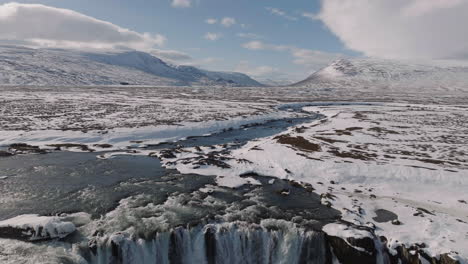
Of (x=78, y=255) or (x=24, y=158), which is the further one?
(x=24, y=158)

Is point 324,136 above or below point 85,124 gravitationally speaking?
above

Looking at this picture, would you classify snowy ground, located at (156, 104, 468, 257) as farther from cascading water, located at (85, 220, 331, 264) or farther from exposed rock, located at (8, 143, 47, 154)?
exposed rock, located at (8, 143, 47, 154)

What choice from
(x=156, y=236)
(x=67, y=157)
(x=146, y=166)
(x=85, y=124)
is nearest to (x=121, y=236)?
(x=156, y=236)

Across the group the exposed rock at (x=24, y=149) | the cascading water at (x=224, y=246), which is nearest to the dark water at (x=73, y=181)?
the exposed rock at (x=24, y=149)

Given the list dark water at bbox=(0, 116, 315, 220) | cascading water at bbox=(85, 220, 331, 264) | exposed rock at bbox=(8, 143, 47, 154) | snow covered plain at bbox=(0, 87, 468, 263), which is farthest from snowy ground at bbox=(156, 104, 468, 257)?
exposed rock at bbox=(8, 143, 47, 154)

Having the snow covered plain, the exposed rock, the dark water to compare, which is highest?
the snow covered plain

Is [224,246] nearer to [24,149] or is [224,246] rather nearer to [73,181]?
[73,181]

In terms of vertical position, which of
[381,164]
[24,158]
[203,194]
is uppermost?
[381,164]

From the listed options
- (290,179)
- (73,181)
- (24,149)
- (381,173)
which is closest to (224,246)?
(290,179)

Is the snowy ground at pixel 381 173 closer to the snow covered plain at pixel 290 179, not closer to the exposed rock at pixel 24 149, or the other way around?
the snow covered plain at pixel 290 179

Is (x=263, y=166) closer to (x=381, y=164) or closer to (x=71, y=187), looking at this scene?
(x=381, y=164)

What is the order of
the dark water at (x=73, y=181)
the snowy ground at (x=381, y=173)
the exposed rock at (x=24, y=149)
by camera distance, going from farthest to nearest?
the exposed rock at (x=24, y=149) → the dark water at (x=73, y=181) → the snowy ground at (x=381, y=173)
